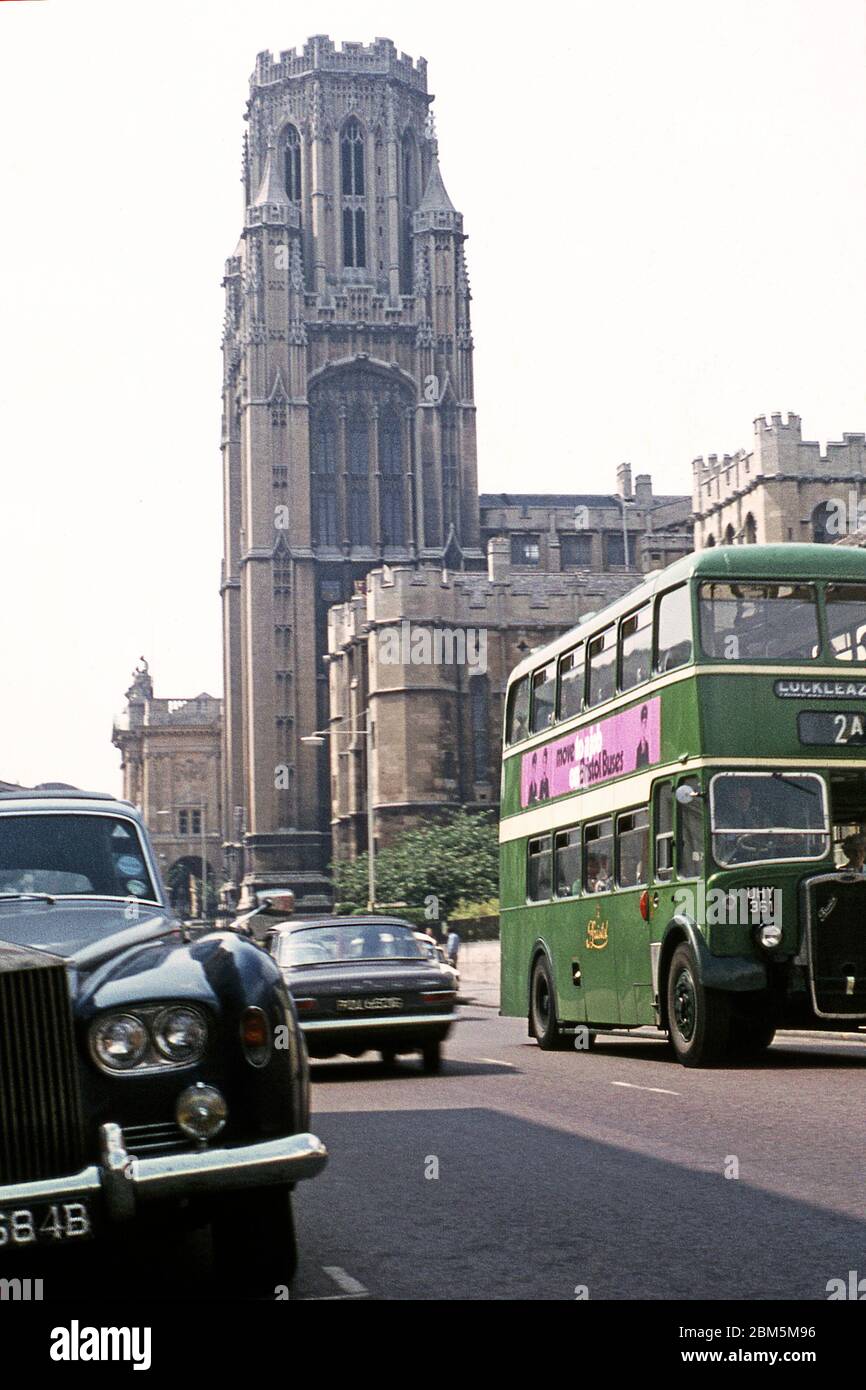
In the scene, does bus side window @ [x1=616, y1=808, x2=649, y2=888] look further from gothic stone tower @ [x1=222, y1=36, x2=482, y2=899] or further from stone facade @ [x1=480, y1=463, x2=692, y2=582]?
stone facade @ [x1=480, y1=463, x2=692, y2=582]

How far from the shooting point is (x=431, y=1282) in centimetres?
645

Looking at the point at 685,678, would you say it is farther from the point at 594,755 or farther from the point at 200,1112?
Result: the point at 200,1112

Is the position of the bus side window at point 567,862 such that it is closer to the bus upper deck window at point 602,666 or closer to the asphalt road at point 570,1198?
the bus upper deck window at point 602,666

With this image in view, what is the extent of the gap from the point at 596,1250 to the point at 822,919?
29.4ft

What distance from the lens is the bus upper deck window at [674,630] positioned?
16047 millimetres

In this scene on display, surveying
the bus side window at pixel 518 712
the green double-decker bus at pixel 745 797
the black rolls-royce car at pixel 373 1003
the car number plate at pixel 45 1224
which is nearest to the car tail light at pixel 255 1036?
the car number plate at pixel 45 1224

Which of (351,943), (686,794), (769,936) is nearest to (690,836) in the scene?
(686,794)

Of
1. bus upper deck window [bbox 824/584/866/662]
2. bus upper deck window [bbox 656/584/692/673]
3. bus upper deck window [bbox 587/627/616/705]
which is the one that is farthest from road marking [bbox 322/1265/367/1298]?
bus upper deck window [bbox 587/627/616/705]

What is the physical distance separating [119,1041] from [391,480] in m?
95.1

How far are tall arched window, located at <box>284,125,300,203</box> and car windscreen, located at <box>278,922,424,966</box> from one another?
301 feet

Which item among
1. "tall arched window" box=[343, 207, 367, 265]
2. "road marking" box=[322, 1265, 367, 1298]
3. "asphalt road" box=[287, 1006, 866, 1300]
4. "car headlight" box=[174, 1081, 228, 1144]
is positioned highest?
"tall arched window" box=[343, 207, 367, 265]

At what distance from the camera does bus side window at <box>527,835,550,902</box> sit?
20516 millimetres

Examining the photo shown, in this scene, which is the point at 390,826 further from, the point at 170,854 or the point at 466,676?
the point at 170,854
